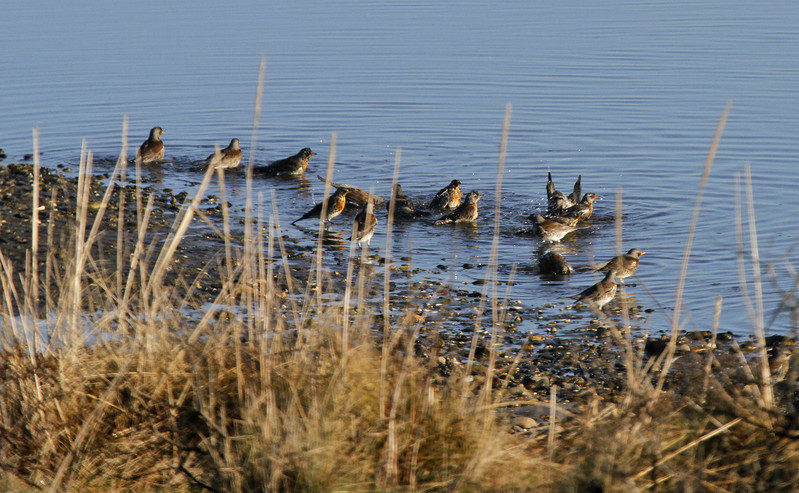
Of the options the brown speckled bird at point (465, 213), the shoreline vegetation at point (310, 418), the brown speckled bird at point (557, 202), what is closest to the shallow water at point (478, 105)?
the brown speckled bird at point (465, 213)

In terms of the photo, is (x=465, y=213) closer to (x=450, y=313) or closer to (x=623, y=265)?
(x=623, y=265)

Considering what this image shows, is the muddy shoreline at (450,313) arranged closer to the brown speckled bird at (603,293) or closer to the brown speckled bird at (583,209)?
the brown speckled bird at (603,293)

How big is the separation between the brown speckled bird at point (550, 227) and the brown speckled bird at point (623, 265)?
101 cm

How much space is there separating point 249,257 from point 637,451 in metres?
2.32

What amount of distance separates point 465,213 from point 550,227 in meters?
1.34

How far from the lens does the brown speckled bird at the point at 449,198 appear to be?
45.4ft

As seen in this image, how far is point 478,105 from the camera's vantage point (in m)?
20.9

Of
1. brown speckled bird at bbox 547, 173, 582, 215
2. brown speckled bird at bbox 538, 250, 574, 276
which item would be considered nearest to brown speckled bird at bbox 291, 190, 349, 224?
brown speckled bird at bbox 547, 173, 582, 215

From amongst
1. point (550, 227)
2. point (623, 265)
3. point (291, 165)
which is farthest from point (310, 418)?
point (291, 165)

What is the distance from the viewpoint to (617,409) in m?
5.05

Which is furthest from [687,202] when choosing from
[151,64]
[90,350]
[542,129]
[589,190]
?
[151,64]

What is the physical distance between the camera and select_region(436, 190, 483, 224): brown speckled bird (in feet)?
43.3

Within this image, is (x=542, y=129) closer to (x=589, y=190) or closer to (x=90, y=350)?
(x=589, y=190)

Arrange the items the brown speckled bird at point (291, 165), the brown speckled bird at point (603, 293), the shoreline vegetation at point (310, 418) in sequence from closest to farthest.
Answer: the shoreline vegetation at point (310, 418), the brown speckled bird at point (603, 293), the brown speckled bird at point (291, 165)
